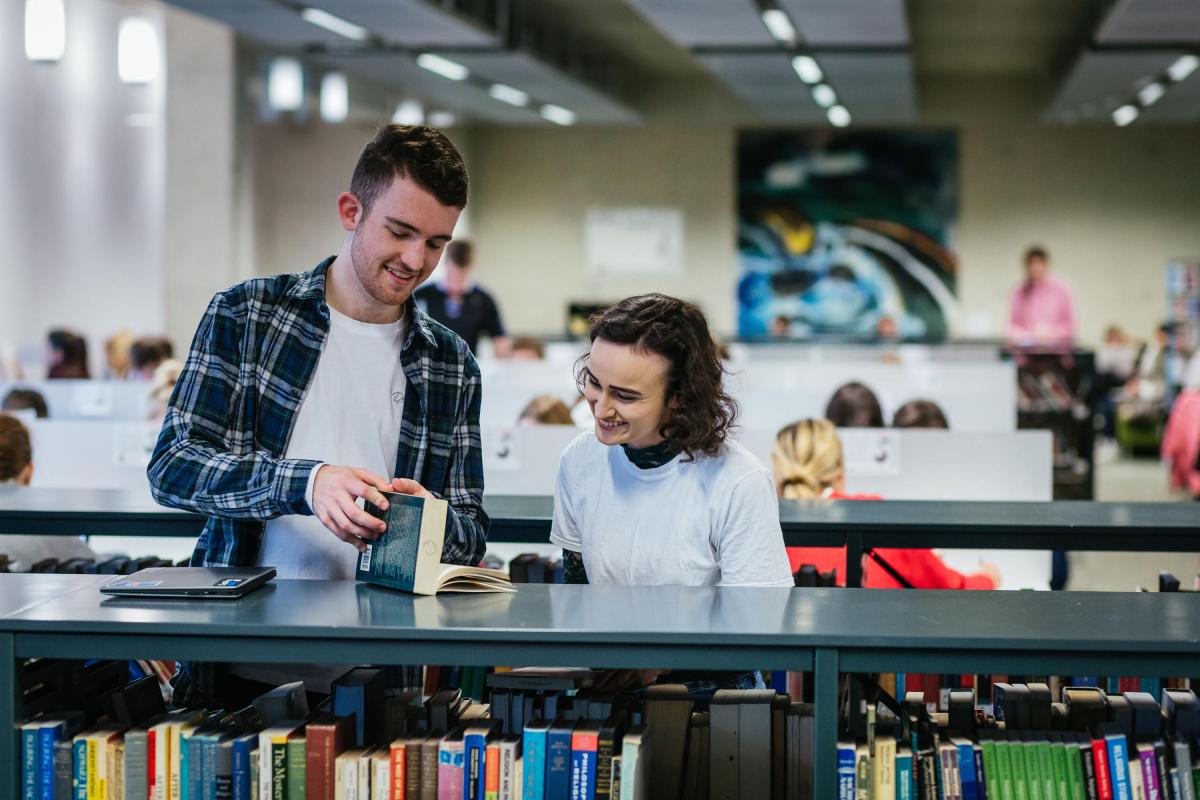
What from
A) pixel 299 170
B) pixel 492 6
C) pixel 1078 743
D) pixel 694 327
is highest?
pixel 492 6

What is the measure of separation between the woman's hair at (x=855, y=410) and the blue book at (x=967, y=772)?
11.0ft

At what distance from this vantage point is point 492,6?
1045 centimetres

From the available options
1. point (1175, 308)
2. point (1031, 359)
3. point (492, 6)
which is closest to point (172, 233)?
point (492, 6)

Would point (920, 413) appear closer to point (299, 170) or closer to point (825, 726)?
point (825, 726)

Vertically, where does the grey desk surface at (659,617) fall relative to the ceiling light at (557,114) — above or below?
below

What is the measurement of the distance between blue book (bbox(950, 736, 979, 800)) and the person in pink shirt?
9909 mm

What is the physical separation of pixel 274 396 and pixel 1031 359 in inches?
264

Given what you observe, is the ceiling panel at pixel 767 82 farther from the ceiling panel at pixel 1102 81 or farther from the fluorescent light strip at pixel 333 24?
the fluorescent light strip at pixel 333 24

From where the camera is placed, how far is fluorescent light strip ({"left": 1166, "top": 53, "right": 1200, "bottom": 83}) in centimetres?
1020

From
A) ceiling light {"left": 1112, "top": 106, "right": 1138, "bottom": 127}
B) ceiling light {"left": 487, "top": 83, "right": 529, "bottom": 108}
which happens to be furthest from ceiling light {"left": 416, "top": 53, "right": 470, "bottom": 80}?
ceiling light {"left": 1112, "top": 106, "right": 1138, "bottom": 127}

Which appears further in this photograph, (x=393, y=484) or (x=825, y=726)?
(x=393, y=484)

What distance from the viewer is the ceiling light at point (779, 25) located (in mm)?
8727

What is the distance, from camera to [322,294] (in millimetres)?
2248

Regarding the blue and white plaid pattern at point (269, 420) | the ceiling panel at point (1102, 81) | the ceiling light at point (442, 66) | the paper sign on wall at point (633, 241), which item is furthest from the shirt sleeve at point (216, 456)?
the paper sign on wall at point (633, 241)
